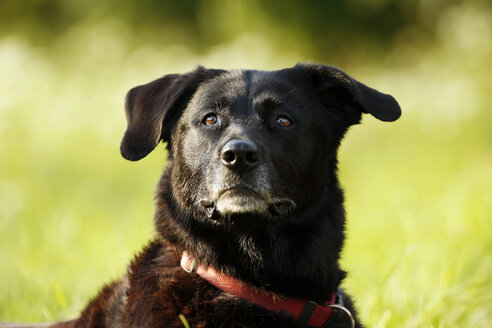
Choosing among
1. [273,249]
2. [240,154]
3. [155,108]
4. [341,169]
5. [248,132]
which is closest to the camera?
[240,154]

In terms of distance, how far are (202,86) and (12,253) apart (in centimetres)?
329

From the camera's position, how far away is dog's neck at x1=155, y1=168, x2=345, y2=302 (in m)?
3.00

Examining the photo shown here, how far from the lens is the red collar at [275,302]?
2.88m

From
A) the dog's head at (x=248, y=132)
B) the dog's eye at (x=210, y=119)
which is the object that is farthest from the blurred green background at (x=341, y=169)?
the dog's eye at (x=210, y=119)

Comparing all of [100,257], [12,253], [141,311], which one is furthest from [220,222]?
[12,253]

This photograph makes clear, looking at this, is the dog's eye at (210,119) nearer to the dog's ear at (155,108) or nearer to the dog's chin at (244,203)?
the dog's ear at (155,108)

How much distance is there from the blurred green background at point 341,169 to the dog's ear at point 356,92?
2.45 feet

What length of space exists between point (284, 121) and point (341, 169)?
558 cm

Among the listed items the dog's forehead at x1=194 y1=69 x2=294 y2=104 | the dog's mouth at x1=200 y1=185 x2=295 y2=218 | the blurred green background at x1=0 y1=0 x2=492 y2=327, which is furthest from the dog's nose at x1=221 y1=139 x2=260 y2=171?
the blurred green background at x1=0 y1=0 x2=492 y2=327

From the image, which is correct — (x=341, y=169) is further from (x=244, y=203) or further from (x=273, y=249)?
(x=244, y=203)

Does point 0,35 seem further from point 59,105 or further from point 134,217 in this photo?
point 134,217

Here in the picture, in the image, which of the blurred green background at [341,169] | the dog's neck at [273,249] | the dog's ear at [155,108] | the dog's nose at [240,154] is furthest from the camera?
the blurred green background at [341,169]

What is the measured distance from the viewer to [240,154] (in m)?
2.81

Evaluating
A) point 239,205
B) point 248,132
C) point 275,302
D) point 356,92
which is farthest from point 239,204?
point 356,92
